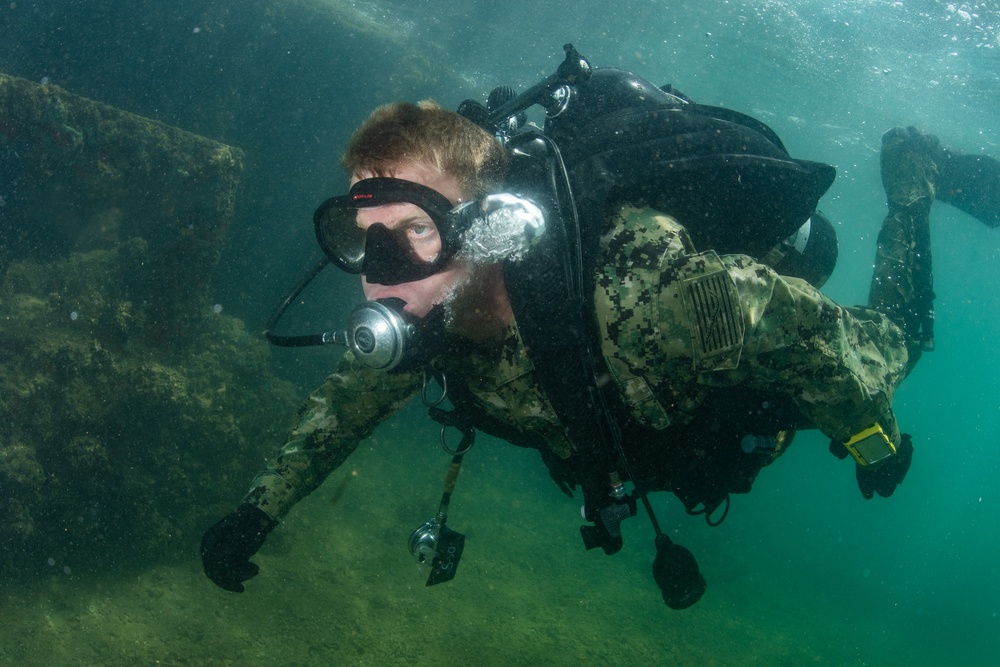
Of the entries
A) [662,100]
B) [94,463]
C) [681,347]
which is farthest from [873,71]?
[94,463]

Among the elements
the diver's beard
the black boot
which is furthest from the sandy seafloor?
the black boot

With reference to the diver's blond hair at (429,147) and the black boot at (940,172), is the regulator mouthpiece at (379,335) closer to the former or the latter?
the diver's blond hair at (429,147)

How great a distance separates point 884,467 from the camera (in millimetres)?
3424

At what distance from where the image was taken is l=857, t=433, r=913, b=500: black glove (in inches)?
134

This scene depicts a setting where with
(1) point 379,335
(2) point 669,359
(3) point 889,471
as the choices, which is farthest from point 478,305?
(3) point 889,471

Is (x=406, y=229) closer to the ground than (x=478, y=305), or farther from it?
farther from it

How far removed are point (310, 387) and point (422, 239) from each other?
41.9ft

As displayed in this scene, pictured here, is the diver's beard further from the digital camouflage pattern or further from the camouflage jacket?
the digital camouflage pattern

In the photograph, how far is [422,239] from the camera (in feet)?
7.87

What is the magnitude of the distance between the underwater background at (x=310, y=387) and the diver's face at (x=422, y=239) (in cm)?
535

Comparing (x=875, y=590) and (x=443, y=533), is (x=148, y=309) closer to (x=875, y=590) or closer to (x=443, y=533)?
(x=443, y=533)

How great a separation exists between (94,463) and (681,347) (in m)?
8.44

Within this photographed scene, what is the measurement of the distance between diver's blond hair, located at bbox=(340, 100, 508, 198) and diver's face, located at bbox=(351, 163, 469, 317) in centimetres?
4

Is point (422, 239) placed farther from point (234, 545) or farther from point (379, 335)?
point (234, 545)
